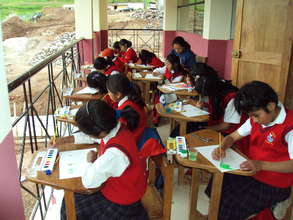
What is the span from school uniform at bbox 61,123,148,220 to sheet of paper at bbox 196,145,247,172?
41 cm

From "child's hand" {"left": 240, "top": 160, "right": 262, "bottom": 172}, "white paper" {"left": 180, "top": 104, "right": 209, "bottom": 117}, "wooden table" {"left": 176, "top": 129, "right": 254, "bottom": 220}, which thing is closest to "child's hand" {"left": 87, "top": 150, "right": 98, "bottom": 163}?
"wooden table" {"left": 176, "top": 129, "right": 254, "bottom": 220}

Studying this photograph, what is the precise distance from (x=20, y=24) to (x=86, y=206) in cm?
1364

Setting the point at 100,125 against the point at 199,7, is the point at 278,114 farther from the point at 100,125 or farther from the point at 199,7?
the point at 199,7

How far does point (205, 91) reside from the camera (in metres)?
2.38

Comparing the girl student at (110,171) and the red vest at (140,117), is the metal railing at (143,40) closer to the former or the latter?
the red vest at (140,117)

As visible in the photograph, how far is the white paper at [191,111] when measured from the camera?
241 cm

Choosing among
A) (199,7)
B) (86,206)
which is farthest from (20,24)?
(86,206)

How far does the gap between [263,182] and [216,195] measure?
0.91 feet

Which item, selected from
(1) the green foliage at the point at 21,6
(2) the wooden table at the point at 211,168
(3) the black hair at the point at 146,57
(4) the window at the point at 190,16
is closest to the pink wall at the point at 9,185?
(2) the wooden table at the point at 211,168

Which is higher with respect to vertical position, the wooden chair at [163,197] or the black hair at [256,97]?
the black hair at [256,97]

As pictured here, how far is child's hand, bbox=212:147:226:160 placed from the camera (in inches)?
63.3

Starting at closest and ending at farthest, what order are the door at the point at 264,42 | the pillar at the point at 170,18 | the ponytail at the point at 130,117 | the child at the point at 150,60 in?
the ponytail at the point at 130,117 → the door at the point at 264,42 → the child at the point at 150,60 → the pillar at the point at 170,18

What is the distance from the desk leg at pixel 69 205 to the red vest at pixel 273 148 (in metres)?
1.01

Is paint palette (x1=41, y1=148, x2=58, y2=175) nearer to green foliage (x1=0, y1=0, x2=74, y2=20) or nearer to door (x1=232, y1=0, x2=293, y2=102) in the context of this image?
green foliage (x1=0, y1=0, x2=74, y2=20)
